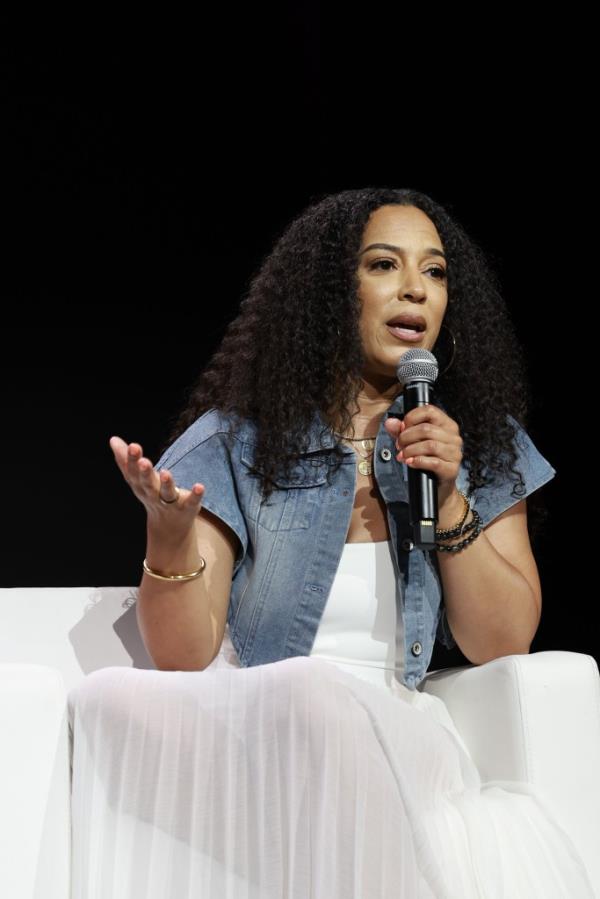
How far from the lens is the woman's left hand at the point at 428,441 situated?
1.29 m

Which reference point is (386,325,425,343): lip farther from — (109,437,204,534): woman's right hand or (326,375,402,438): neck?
(109,437,204,534): woman's right hand

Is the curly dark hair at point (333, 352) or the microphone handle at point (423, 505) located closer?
the microphone handle at point (423, 505)

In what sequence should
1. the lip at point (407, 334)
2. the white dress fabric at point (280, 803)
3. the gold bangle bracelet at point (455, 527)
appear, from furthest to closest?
the lip at point (407, 334) < the gold bangle bracelet at point (455, 527) < the white dress fabric at point (280, 803)

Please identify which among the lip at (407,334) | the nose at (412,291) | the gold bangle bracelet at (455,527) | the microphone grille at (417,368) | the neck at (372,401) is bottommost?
the gold bangle bracelet at (455,527)

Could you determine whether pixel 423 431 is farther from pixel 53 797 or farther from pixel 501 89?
pixel 501 89

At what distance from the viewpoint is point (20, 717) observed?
1.11m

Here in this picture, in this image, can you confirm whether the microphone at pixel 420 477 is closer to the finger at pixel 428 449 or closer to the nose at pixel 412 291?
the finger at pixel 428 449

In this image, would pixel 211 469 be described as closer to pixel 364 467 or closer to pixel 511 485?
pixel 364 467

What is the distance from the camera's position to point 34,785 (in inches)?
43.6

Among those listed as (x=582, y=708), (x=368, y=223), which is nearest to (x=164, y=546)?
(x=582, y=708)

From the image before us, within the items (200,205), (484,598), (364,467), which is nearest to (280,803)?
(484,598)

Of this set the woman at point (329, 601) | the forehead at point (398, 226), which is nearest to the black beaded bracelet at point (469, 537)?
the woman at point (329, 601)

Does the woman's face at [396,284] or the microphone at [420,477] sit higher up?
the woman's face at [396,284]

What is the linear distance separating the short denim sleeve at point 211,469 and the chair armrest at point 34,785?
441 mm
